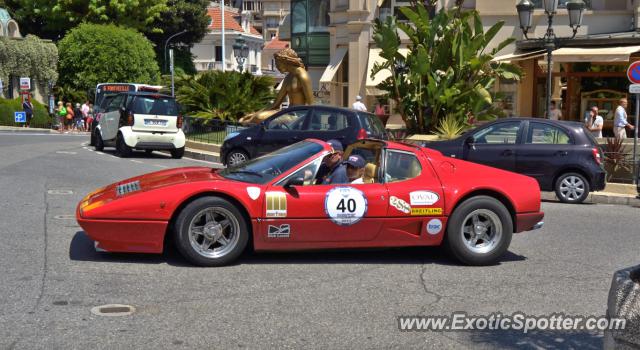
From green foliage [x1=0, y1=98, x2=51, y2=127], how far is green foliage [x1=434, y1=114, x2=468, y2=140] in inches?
1037

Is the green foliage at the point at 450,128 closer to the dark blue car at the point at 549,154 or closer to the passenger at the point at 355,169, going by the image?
the dark blue car at the point at 549,154

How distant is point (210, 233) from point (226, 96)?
1871cm

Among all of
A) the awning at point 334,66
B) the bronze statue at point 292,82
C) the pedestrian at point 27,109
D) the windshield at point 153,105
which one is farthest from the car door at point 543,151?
the pedestrian at point 27,109

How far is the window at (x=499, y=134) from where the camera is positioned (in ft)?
46.5

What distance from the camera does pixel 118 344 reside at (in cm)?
530

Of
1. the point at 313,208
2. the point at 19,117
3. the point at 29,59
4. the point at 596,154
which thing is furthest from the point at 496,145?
the point at 29,59

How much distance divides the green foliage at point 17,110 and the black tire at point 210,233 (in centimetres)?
3371

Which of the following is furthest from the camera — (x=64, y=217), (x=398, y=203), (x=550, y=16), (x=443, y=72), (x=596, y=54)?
(x=596, y=54)

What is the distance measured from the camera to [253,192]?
7.61m

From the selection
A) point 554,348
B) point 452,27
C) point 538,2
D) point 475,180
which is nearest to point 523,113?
point 538,2

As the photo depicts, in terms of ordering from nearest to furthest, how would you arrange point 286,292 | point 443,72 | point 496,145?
point 286,292, point 496,145, point 443,72

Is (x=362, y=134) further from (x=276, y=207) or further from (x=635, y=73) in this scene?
(x=276, y=207)

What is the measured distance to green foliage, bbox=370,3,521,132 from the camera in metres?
18.8

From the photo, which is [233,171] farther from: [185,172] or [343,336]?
[343,336]
